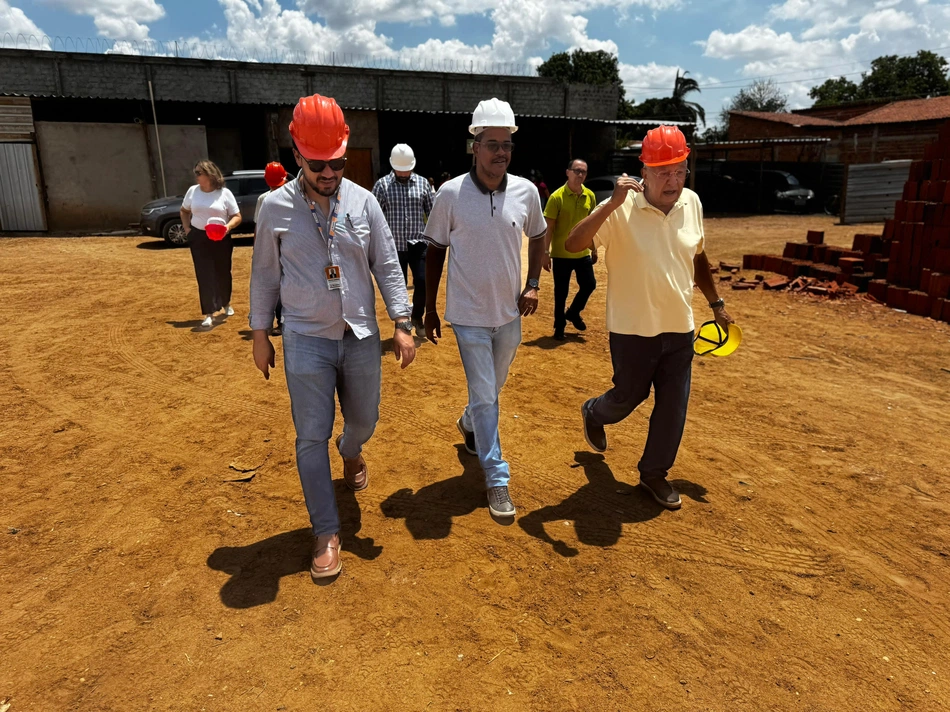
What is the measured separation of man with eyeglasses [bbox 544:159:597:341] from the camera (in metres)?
6.72

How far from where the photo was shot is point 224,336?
24.2 ft

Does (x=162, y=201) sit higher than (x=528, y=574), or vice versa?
(x=162, y=201)

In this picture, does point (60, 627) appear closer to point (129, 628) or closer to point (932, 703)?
point (129, 628)

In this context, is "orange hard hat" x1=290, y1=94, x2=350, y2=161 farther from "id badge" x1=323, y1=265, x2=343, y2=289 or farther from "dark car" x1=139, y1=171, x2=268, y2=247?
"dark car" x1=139, y1=171, x2=268, y2=247

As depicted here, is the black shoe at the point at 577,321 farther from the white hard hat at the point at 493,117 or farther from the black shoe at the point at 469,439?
the white hard hat at the point at 493,117

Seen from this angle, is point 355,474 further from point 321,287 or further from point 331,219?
point 331,219

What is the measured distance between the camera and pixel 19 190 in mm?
18297

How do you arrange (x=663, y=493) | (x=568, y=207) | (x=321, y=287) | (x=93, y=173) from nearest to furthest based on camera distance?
(x=321, y=287) < (x=663, y=493) < (x=568, y=207) < (x=93, y=173)

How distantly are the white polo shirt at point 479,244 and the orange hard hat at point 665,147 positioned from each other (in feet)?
2.37

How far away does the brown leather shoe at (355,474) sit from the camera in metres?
3.84

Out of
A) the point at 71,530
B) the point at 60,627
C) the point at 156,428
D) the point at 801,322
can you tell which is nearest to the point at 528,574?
the point at 60,627

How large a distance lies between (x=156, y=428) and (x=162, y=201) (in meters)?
13.0

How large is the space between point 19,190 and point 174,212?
21.1 ft

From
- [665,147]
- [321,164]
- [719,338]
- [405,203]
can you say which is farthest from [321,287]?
[405,203]
